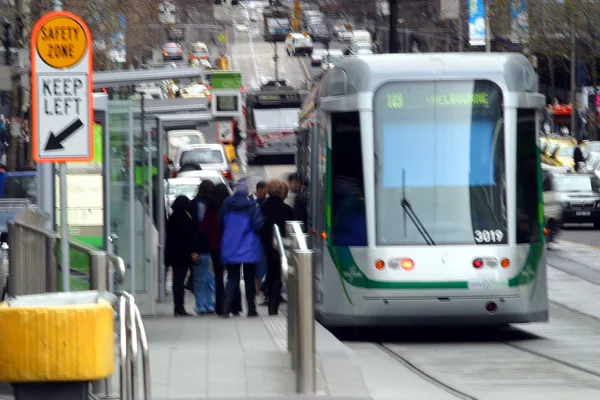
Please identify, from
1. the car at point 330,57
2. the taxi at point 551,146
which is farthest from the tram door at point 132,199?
the car at point 330,57

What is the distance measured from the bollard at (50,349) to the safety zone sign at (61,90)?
240 centimetres

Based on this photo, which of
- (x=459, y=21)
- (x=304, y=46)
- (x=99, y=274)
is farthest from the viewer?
(x=304, y=46)

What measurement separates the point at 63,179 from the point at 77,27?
3.78 feet

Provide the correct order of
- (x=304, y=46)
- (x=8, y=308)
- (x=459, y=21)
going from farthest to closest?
(x=304, y=46) < (x=459, y=21) < (x=8, y=308)

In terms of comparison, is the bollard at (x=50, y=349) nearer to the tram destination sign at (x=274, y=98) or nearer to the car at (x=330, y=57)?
the tram destination sign at (x=274, y=98)

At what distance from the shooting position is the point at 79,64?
10.1 m

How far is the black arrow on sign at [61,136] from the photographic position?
9.99 meters

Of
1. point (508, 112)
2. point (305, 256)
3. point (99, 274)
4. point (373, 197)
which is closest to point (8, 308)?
point (99, 274)

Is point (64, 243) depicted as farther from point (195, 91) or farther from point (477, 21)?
point (195, 91)

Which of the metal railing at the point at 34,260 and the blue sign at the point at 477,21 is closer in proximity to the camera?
the metal railing at the point at 34,260

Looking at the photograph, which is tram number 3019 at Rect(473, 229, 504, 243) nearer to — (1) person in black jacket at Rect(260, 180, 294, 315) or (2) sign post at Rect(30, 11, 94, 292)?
(1) person in black jacket at Rect(260, 180, 294, 315)

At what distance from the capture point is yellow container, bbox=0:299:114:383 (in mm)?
7695

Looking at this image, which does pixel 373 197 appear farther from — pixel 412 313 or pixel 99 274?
pixel 99 274

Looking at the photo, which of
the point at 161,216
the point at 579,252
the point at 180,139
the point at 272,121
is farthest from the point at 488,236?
the point at 272,121
